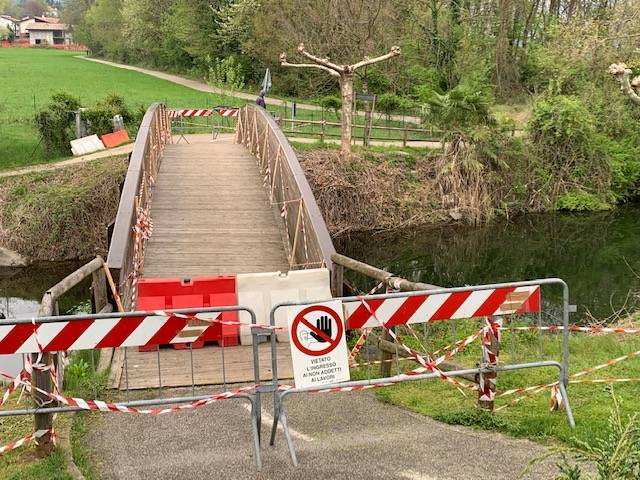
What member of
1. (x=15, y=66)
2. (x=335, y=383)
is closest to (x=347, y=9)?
(x=335, y=383)

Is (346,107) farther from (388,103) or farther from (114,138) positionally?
(388,103)

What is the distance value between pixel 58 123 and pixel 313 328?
23.9 meters

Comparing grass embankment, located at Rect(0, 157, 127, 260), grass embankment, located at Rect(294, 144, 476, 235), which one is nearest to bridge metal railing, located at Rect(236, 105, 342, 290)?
grass embankment, located at Rect(294, 144, 476, 235)

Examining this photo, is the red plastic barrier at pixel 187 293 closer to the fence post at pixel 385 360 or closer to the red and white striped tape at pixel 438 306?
the fence post at pixel 385 360

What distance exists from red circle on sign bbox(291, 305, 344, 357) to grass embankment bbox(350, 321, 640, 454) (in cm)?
125

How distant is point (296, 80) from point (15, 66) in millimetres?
35613

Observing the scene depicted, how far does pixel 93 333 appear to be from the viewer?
5.33m

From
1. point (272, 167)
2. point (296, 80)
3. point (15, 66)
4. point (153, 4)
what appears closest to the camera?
point (272, 167)

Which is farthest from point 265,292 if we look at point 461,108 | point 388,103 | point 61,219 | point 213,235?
point 388,103

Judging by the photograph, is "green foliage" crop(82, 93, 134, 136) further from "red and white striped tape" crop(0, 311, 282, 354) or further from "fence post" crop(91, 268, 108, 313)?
"red and white striped tape" crop(0, 311, 282, 354)

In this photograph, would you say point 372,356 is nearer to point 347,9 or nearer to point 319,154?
point 319,154

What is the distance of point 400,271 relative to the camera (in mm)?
20156

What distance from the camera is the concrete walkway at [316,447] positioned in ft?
17.0

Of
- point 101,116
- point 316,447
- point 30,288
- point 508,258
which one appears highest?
point 101,116
